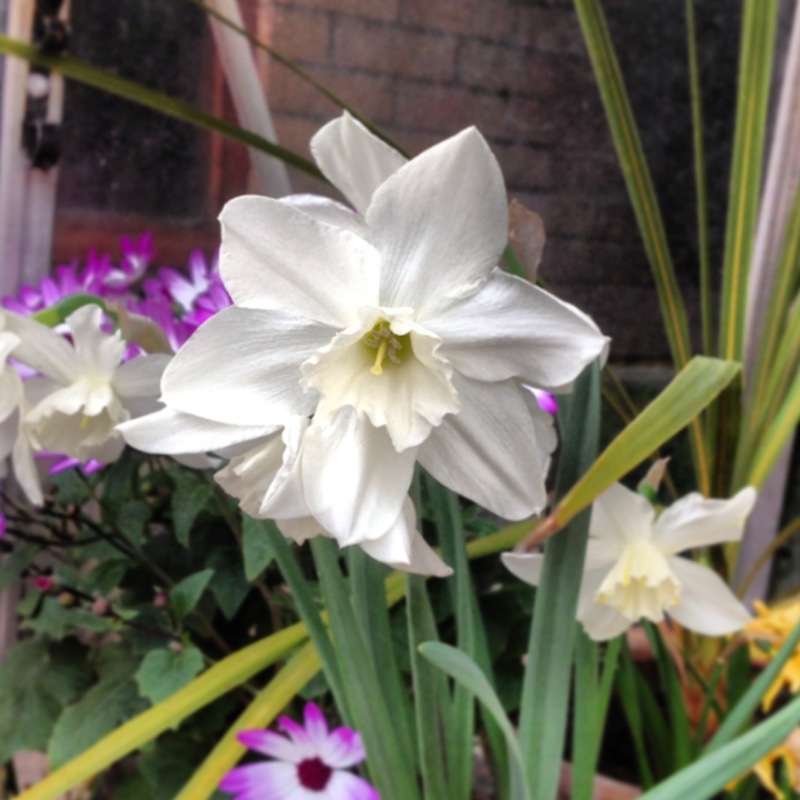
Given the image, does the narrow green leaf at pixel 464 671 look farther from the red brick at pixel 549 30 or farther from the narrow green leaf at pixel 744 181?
the red brick at pixel 549 30

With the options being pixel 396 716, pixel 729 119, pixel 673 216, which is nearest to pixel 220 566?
pixel 396 716

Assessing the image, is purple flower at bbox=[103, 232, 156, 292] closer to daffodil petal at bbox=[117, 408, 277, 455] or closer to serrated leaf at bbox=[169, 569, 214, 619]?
serrated leaf at bbox=[169, 569, 214, 619]

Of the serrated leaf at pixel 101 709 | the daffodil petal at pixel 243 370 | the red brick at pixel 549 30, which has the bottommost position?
the serrated leaf at pixel 101 709

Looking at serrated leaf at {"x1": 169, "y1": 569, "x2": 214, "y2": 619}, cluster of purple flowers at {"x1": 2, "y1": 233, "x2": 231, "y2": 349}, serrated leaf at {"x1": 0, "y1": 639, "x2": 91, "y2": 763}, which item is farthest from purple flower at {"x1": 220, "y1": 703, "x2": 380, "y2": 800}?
cluster of purple flowers at {"x1": 2, "y1": 233, "x2": 231, "y2": 349}

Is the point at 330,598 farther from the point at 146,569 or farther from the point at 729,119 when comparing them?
the point at 729,119

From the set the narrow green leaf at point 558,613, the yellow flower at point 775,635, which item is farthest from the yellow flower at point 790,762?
the narrow green leaf at point 558,613

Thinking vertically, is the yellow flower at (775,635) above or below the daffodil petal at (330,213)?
below
